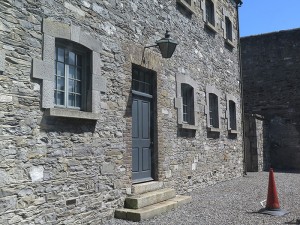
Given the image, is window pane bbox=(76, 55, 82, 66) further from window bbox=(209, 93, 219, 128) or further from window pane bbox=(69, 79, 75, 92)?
window bbox=(209, 93, 219, 128)

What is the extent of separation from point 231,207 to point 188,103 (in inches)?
139

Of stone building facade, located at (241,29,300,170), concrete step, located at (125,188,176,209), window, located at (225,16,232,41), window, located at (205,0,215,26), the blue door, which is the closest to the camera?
concrete step, located at (125,188,176,209)

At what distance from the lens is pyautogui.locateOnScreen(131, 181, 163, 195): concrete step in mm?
7010

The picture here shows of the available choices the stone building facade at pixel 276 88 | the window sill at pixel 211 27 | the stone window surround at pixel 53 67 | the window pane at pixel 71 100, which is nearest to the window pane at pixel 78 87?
the window pane at pixel 71 100

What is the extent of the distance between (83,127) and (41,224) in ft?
5.61

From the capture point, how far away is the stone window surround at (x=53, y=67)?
520 centimetres

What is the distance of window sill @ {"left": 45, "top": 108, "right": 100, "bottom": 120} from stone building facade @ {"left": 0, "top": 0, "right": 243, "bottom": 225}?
2 cm

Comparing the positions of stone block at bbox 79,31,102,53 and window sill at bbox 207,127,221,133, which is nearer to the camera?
stone block at bbox 79,31,102,53

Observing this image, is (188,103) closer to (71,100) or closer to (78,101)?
(78,101)

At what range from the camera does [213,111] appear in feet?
38.2

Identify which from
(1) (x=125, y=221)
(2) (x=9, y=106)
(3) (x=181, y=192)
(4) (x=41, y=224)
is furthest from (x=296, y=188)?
(2) (x=9, y=106)

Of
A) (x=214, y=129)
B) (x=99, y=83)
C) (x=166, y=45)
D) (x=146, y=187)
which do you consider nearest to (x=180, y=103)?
(x=166, y=45)

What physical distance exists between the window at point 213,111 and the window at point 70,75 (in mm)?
6163

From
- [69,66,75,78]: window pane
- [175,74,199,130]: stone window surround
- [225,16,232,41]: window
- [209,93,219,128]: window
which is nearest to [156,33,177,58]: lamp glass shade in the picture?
[175,74,199,130]: stone window surround
